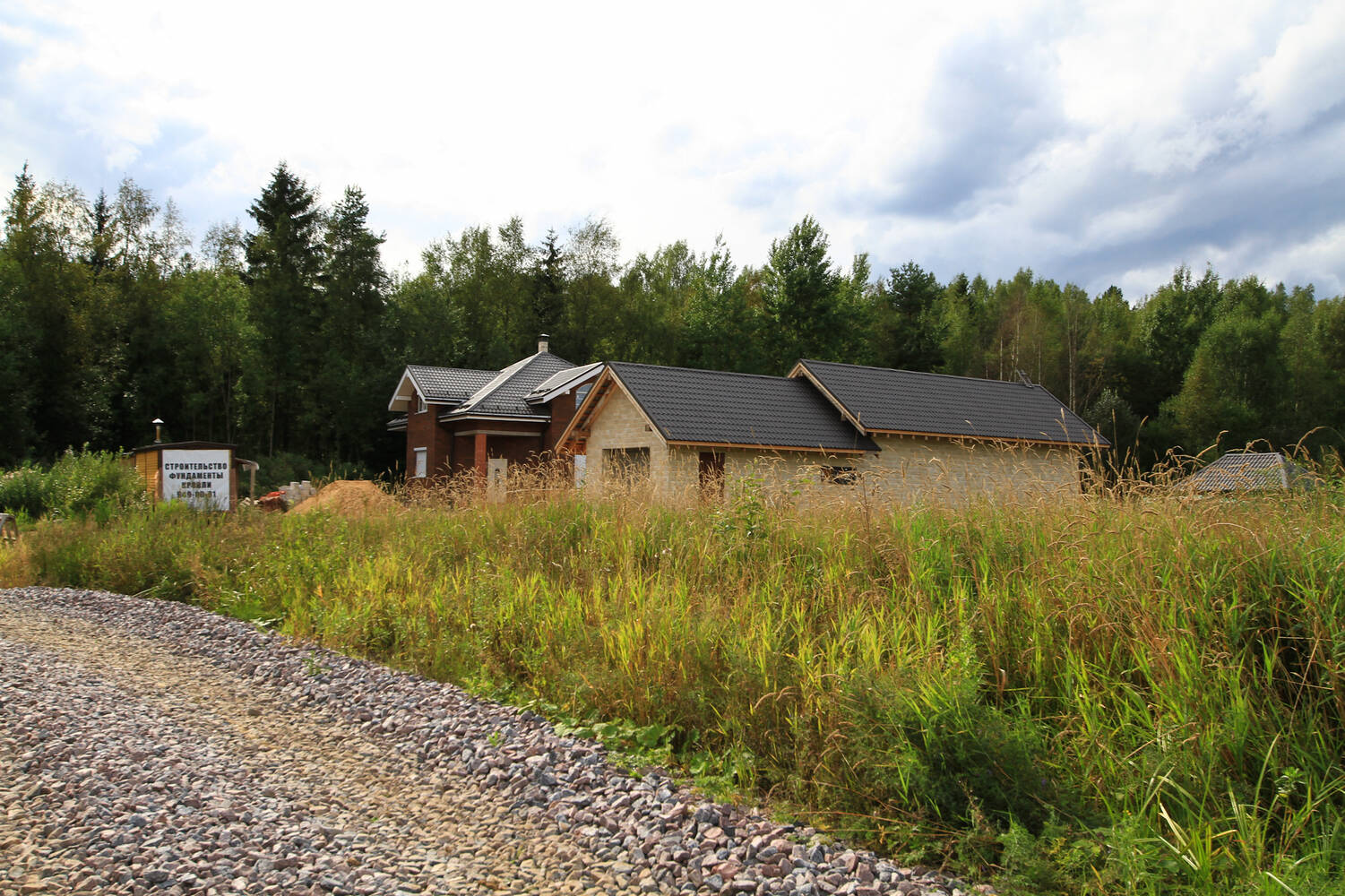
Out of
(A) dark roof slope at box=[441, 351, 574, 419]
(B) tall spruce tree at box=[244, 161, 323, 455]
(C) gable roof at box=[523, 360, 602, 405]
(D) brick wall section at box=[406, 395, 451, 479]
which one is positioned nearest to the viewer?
(C) gable roof at box=[523, 360, 602, 405]

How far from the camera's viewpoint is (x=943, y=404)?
23375mm

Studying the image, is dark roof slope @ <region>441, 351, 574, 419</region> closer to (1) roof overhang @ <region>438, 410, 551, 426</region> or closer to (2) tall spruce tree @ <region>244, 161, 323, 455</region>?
(1) roof overhang @ <region>438, 410, 551, 426</region>

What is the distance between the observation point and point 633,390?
20.1 meters

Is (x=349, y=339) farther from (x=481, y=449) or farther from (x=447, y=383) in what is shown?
(x=481, y=449)

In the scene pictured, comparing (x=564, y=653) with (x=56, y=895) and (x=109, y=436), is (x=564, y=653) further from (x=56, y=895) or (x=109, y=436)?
(x=109, y=436)

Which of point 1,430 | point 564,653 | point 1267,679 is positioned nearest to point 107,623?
point 564,653

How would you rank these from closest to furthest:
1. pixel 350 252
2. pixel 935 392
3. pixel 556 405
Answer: pixel 935 392
pixel 556 405
pixel 350 252

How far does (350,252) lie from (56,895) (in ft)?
148

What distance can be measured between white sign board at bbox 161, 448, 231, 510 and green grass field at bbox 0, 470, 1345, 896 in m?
9.82

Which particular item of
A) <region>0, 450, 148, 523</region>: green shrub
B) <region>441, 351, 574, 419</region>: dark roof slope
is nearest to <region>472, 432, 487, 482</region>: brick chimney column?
<region>441, 351, 574, 419</region>: dark roof slope

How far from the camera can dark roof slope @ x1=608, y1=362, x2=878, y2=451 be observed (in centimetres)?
1948

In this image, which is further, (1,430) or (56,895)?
(1,430)

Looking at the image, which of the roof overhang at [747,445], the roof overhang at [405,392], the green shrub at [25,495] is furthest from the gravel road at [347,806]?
the roof overhang at [405,392]

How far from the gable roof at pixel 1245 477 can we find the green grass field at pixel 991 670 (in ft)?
0.58
